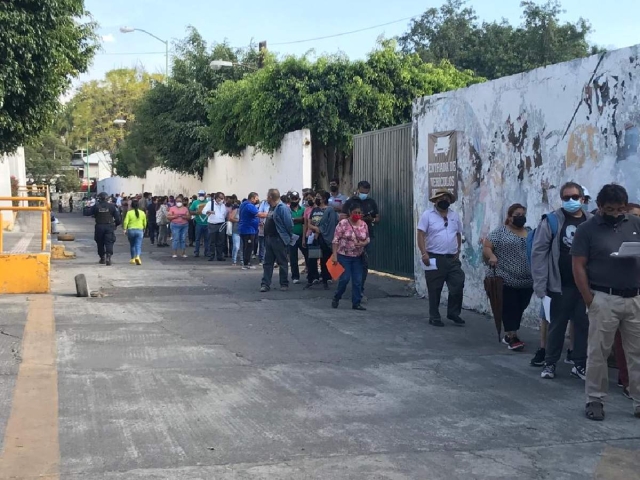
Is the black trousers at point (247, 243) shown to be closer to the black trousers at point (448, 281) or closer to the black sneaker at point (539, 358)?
the black trousers at point (448, 281)

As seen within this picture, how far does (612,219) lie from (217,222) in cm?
1461

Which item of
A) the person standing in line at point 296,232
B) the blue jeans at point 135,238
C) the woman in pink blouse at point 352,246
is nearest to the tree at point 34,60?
the blue jeans at point 135,238

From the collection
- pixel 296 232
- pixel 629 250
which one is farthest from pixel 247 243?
pixel 629 250

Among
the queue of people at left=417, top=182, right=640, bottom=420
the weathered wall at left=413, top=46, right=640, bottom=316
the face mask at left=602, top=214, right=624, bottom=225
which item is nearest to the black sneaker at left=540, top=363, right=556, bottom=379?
the queue of people at left=417, top=182, right=640, bottom=420

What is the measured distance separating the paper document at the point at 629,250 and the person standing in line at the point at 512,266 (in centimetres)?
277

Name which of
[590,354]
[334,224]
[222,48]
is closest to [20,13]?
[334,224]

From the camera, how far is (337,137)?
69.2 feet

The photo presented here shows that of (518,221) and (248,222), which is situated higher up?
(518,221)

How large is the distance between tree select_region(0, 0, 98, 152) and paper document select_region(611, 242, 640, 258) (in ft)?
38.6

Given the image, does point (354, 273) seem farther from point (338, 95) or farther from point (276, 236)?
point (338, 95)

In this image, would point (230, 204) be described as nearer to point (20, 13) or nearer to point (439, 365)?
point (20, 13)

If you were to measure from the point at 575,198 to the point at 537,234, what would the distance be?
0.47 m

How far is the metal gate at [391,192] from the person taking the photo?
14602mm

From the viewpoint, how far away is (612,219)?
630cm
